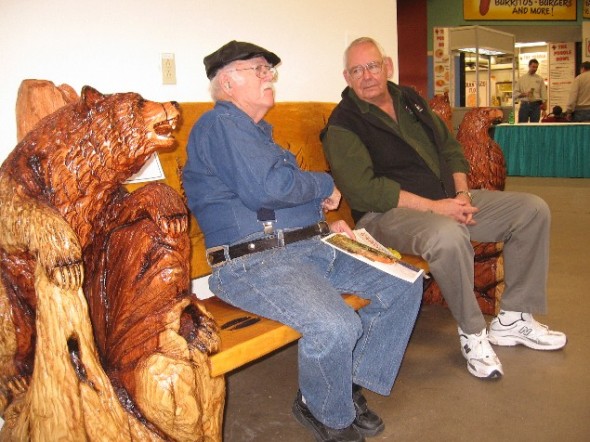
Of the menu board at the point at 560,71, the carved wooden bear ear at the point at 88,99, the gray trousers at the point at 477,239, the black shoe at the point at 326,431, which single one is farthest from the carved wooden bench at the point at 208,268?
the menu board at the point at 560,71

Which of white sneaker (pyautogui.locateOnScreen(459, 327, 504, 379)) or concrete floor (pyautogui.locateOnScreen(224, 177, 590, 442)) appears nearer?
concrete floor (pyautogui.locateOnScreen(224, 177, 590, 442))

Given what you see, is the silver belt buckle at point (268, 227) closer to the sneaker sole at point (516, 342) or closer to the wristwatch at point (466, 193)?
the wristwatch at point (466, 193)

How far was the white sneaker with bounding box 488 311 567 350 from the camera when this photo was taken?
274 centimetres

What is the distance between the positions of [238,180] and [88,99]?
610mm

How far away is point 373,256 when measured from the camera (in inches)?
83.0

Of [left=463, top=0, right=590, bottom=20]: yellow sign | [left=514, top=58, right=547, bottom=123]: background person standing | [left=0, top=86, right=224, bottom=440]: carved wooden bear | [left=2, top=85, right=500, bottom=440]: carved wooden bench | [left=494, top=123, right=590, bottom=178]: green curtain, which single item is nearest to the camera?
[left=0, top=86, right=224, bottom=440]: carved wooden bear

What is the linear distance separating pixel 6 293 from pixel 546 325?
2643 mm

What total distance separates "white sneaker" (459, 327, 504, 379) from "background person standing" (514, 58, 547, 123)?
371 inches

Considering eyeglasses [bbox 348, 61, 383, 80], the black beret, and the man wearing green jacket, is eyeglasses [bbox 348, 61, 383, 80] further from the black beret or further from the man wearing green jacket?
the black beret

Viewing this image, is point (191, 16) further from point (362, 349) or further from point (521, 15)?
point (521, 15)

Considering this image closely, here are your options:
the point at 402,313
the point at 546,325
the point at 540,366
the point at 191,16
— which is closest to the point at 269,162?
the point at 402,313

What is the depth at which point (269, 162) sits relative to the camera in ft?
6.27

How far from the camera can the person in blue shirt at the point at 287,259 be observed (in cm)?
181

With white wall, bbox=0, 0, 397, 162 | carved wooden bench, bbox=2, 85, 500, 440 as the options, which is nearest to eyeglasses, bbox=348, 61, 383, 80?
carved wooden bench, bbox=2, 85, 500, 440
